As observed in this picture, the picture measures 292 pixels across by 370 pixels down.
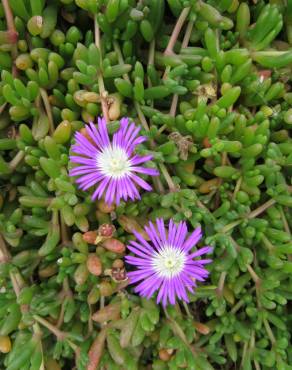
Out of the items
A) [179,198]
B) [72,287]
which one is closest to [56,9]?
[179,198]

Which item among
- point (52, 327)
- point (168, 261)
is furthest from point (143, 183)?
point (52, 327)

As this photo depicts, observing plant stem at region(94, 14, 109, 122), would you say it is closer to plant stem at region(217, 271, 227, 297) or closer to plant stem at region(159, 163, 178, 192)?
plant stem at region(159, 163, 178, 192)

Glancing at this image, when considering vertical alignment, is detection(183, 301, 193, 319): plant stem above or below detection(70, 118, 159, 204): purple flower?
below

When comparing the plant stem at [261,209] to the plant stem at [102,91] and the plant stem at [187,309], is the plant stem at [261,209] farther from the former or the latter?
the plant stem at [102,91]

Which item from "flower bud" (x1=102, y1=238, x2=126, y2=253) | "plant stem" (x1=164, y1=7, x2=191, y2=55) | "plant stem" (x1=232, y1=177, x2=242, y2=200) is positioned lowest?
"flower bud" (x1=102, y1=238, x2=126, y2=253)

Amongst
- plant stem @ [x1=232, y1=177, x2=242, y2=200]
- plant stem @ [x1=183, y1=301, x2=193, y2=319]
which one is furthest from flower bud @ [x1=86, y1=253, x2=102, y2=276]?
plant stem @ [x1=232, y1=177, x2=242, y2=200]

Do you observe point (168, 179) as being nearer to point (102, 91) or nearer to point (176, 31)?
point (102, 91)

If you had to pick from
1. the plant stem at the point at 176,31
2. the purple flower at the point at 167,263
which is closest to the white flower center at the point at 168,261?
the purple flower at the point at 167,263
